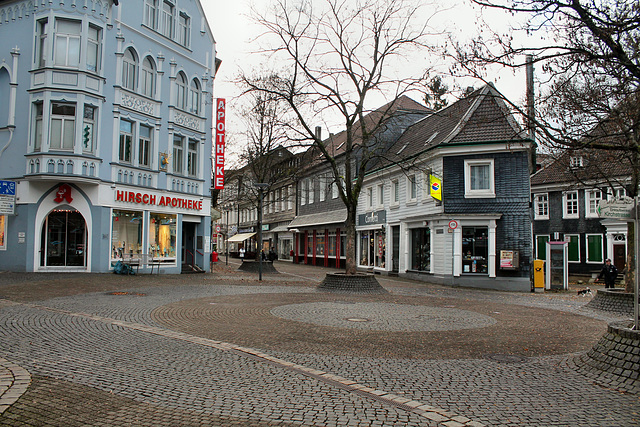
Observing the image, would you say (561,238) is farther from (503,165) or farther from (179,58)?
(179,58)

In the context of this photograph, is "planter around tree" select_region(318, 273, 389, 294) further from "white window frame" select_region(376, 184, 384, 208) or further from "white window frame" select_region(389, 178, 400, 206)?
"white window frame" select_region(376, 184, 384, 208)

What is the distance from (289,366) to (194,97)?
22575mm

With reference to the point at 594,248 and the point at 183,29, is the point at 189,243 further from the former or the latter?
the point at 594,248

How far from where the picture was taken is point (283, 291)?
18688 millimetres

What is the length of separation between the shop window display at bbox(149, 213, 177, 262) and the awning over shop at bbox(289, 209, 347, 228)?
14.4 m

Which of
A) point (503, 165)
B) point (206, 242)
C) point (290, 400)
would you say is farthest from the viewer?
point (206, 242)

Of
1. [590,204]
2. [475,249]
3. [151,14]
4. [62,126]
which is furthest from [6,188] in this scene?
[590,204]

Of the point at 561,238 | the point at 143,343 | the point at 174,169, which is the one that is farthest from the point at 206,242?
the point at 561,238

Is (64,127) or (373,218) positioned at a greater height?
(64,127)

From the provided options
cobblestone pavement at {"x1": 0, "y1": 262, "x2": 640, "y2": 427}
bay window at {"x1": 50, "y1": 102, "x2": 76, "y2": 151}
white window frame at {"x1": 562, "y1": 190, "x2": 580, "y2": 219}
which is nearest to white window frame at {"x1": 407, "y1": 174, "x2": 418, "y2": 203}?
cobblestone pavement at {"x1": 0, "y1": 262, "x2": 640, "y2": 427}

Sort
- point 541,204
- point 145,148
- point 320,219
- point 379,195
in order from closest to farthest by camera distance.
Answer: point 145,148, point 379,195, point 541,204, point 320,219

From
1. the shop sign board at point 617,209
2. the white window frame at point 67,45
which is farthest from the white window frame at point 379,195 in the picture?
the shop sign board at point 617,209

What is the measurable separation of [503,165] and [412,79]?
8044mm

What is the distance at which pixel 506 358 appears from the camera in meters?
8.04
